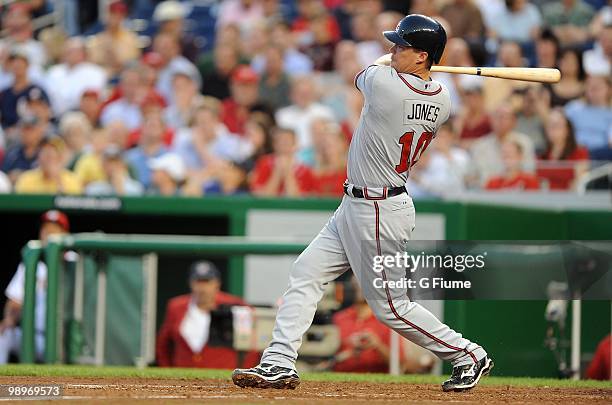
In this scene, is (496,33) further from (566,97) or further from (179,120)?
(179,120)

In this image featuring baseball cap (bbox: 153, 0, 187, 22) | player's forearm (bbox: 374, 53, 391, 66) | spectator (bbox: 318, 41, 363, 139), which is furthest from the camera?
baseball cap (bbox: 153, 0, 187, 22)

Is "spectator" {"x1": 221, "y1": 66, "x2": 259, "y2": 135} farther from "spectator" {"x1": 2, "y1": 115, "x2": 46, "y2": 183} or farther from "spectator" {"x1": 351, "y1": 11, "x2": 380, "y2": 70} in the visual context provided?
"spectator" {"x1": 2, "y1": 115, "x2": 46, "y2": 183}

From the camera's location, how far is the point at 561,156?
1102cm

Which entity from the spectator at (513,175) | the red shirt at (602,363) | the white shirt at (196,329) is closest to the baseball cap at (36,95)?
the white shirt at (196,329)

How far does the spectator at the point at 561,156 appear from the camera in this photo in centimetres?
1070

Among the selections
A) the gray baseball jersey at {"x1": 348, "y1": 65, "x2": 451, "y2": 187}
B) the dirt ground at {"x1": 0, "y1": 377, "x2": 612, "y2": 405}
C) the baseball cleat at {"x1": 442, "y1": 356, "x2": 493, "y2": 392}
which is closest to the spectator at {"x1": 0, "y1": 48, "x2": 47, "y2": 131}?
the dirt ground at {"x1": 0, "y1": 377, "x2": 612, "y2": 405}

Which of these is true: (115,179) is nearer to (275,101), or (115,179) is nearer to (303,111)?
(303,111)

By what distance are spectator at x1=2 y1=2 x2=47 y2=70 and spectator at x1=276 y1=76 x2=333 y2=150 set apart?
400cm

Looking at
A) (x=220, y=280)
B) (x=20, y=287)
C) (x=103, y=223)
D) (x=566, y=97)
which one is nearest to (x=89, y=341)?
(x=20, y=287)

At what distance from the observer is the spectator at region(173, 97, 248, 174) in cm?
1208

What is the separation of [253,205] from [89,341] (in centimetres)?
200

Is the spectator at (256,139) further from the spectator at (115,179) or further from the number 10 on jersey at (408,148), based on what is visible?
the number 10 on jersey at (408,148)

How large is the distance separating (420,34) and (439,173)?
5273mm

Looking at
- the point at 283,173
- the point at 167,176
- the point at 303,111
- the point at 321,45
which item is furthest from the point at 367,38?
the point at 167,176
